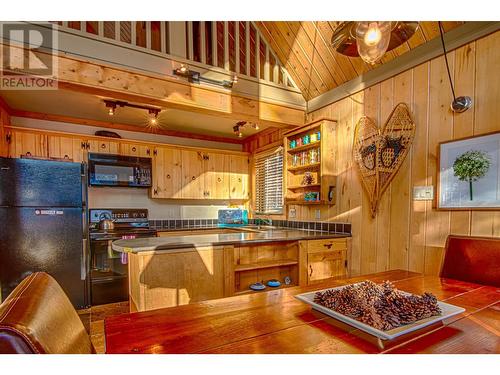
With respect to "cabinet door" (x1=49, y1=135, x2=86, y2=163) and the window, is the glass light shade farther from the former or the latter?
"cabinet door" (x1=49, y1=135, x2=86, y2=163)

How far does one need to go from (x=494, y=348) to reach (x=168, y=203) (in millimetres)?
4108

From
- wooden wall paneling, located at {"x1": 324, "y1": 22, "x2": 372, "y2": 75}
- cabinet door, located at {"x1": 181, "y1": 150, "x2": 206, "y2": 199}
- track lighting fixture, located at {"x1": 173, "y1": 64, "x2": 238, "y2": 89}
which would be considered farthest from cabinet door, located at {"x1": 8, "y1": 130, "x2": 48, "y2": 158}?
wooden wall paneling, located at {"x1": 324, "y1": 22, "x2": 372, "y2": 75}

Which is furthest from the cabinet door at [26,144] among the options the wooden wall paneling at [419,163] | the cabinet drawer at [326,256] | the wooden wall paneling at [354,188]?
the wooden wall paneling at [419,163]

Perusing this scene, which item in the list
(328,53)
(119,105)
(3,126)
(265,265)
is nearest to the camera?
(265,265)

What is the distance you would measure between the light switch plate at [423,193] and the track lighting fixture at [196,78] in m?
2.08

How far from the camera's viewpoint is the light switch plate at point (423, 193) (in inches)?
83.5

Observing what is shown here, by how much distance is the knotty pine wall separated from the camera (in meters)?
1.85

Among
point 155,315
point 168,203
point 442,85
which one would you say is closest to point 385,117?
point 442,85

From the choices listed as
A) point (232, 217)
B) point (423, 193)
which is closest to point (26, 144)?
point (232, 217)

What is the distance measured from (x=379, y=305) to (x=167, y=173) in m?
3.59

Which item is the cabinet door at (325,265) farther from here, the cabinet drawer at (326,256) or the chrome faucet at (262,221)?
the chrome faucet at (262,221)

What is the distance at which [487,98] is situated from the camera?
1828mm

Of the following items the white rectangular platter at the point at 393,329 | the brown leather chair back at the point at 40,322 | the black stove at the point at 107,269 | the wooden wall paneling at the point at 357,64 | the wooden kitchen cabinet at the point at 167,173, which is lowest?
the black stove at the point at 107,269

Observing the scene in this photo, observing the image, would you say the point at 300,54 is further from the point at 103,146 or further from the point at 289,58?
the point at 103,146
